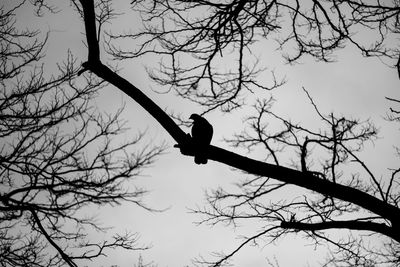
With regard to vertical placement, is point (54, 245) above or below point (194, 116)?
below

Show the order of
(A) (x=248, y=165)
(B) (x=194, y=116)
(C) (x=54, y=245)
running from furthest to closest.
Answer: (B) (x=194, y=116) < (C) (x=54, y=245) < (A) (x=248, y=165)

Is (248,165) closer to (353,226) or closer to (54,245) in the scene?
(353,226)

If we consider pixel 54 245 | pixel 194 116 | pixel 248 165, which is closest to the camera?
pixel 248 165

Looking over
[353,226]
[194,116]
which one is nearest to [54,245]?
[194,116]

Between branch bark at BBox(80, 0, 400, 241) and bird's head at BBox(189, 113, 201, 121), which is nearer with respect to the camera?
branch bark at BBox(80, 0, 400, 241)

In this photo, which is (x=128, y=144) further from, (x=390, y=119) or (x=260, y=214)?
(x=390, y=119)

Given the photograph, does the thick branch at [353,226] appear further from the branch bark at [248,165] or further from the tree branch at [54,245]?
the tree branch at [54,245]

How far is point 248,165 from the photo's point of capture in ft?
11.7

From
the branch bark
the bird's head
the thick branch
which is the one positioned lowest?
the thick branch

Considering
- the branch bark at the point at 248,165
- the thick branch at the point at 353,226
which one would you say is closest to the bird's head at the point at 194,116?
the branch bark at the point at 248,165

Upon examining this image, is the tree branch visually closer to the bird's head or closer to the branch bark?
the branch bark

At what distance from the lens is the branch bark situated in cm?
339

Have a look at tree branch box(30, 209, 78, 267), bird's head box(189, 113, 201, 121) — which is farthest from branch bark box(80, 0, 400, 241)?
tree branch box(30, 209, 78, 267)

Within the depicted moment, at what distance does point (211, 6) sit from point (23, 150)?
3474mm
